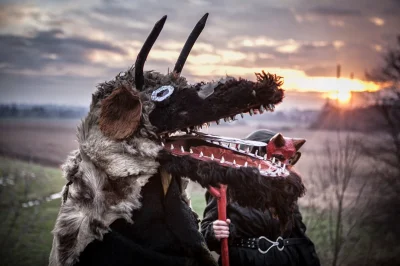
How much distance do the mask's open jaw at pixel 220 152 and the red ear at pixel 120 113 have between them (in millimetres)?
178

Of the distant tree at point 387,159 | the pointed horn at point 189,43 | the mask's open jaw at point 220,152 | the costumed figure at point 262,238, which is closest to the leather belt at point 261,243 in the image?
the costumed figure at point 262,238

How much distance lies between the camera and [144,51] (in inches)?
79.5

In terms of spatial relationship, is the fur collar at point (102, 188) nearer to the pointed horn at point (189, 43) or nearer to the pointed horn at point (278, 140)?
the pointed horn at point (189, 43)

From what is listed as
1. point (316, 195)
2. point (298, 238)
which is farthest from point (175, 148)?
point (316, 195)

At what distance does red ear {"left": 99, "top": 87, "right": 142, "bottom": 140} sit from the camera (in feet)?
6.37

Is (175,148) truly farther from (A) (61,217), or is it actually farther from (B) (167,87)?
(A) (61,217)

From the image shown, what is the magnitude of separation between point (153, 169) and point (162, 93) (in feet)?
1.14

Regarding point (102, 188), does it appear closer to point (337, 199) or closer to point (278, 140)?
point (278, 140)

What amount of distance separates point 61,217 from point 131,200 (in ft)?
1.15

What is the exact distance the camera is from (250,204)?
6.06 feet

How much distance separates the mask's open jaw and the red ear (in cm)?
18

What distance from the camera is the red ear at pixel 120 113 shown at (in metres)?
1.94

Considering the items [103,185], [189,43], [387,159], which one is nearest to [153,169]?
[103,185]

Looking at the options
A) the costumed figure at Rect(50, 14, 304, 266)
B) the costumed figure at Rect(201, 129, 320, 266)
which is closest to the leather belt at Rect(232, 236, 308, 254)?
the costumed figure at Rect(201, 129, 320, 266)
